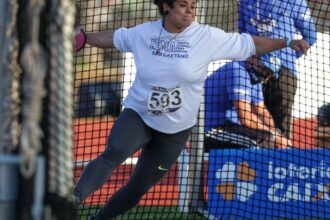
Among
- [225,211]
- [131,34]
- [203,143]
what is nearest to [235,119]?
[203,143]

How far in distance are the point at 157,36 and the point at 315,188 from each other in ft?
7.45

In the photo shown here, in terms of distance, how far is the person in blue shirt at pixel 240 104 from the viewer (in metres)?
6.70

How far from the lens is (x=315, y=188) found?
6379 millimetres

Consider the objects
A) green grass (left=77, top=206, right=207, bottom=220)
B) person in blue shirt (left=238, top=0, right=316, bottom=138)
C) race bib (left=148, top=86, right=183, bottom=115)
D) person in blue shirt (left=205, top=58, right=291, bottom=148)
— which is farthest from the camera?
person in blue shirt (left=205, top=58, right=291, bottom=148)

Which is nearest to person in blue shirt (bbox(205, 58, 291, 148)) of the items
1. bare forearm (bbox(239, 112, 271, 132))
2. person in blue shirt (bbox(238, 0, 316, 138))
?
bare forearm (bbox(239, 112, 271, 132))

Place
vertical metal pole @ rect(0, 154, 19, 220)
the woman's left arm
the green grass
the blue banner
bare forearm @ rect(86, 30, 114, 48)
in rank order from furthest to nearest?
the blue banner → the green grass → bare forearm @ rect(86, 30, 114, 48) → the woman's left arm → vertical metal pole @ rect(0, 154, 19, 220)

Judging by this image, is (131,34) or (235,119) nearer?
(131,34)

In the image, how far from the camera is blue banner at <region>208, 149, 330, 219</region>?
633 centimetres

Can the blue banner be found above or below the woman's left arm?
below

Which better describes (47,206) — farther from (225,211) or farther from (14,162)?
(225,211)

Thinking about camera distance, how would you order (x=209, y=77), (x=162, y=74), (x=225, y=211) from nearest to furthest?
(x=162, y=74)
(x=225, y=211)
(x=209, y=77)

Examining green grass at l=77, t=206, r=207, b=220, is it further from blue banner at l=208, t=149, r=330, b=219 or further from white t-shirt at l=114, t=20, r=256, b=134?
white t-shirt at l=114, t=20, r=256, b=134

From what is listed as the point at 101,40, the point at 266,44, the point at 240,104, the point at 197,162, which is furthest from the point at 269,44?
the point at 197,162

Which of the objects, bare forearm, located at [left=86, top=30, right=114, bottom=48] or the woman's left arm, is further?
bare forearm, located at [left=86, top=30, right=114, bottom=48]
